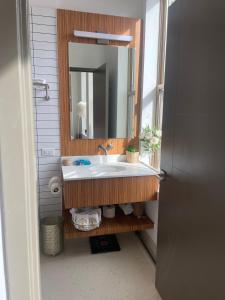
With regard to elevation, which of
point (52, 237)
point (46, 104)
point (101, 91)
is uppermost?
point (101, 91)

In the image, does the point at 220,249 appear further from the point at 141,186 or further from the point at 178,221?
the point at 141,186

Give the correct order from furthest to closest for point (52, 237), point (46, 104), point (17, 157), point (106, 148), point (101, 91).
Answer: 1. point (106, 148)
2. point (101, 91)
3. point (46, 104)
4. point (52, 237)
5. point (17, 157)

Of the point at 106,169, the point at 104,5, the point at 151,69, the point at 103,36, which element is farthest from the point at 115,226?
the point at 104,5

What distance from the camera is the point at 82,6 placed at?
219 centimetres

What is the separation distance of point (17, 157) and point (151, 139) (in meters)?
1.76

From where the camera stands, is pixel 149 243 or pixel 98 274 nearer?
pixel 98 274

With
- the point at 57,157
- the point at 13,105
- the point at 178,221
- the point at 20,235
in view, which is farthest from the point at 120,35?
the point at 20,235

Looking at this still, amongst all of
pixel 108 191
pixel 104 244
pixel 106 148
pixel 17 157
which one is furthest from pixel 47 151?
pixel 17 157

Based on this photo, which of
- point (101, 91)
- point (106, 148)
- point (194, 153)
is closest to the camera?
point (194, 153)

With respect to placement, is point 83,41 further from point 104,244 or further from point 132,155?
point 104,244

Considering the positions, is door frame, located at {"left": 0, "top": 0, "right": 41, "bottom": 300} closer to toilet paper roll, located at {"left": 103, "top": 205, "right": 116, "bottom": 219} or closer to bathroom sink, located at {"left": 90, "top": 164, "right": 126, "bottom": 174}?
bathroom sink, located at {"left": 90, "top": 164, "right": 126, "bottom": 174}

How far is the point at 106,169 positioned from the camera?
7.36ft

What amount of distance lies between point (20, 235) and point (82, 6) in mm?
2268

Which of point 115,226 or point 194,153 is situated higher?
point 194,153
